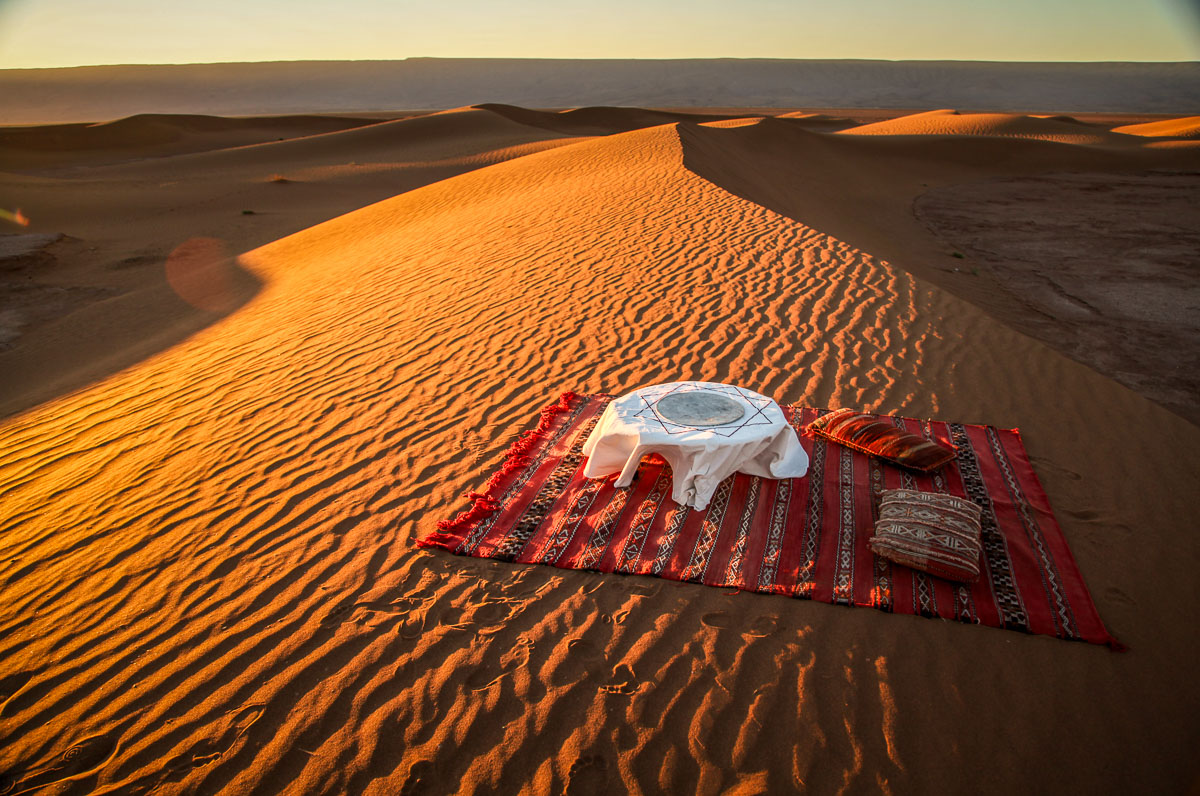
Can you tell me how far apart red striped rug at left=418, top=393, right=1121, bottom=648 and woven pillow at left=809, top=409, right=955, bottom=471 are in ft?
0.38

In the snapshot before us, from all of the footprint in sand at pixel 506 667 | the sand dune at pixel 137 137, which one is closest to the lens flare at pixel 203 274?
the footprint in sand at pixel 506 667

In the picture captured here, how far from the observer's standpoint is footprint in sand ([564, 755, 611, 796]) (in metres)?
2.66

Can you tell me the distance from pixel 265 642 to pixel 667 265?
659cm

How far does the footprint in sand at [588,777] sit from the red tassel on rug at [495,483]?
1.63 m

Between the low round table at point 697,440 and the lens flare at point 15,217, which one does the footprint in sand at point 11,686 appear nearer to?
the low round table at point 697,440

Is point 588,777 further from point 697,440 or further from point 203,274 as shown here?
point 203,274

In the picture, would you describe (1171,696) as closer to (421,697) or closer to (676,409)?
(676,409)

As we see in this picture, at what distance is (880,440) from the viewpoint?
4.61 meters

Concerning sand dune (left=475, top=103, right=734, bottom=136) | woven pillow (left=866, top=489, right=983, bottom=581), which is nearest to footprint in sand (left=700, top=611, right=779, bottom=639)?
woven pillow (left=866, top=489, right=983, bottom=581)

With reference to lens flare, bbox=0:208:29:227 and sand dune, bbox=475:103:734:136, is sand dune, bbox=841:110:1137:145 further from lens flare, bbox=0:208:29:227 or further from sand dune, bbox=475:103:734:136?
lens flare, bbox=0:208:29:227

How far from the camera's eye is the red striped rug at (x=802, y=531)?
347cm

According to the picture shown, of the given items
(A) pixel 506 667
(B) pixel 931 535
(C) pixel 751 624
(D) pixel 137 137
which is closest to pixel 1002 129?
(B) pixel 931 535

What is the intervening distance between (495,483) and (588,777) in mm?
2231

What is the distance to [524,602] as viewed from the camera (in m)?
3.56
